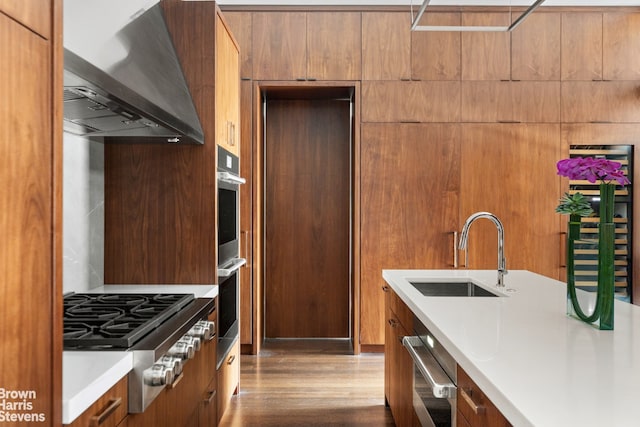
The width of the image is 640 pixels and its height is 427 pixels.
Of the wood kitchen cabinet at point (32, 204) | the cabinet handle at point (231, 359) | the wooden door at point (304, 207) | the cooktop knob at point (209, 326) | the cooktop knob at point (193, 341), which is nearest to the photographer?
the wood kitchen cabinet at point (32, 204)

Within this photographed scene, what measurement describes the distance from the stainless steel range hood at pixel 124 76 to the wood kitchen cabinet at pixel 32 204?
0.94 feet

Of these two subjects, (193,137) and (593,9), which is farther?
(593,9)

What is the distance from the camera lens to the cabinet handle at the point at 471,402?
1232 millimetres

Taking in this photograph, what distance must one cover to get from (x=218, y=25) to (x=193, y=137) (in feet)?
2.43

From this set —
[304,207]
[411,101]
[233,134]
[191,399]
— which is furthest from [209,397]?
[411,101]

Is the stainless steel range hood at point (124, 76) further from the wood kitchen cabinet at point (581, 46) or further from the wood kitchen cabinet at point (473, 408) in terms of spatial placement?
the wood kitchen cabinet at point (581, 46)

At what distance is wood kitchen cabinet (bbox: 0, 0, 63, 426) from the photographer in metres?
0.87

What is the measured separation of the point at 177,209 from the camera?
2584mm

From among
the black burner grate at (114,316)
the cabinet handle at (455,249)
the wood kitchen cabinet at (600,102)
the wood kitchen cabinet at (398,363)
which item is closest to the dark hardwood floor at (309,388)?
the wood kitchen cabinet at (398,363)

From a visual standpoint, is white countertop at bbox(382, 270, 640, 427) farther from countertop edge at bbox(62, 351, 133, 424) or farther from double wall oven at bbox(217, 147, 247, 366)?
double wall oven at bbox(217, 147, 247, 366)

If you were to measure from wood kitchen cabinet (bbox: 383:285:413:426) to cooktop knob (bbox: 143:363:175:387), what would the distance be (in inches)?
42.1

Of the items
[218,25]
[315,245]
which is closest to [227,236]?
[218,25]

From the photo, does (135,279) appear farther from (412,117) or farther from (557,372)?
(412,117)

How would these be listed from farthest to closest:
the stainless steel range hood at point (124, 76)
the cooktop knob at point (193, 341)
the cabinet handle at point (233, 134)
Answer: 1. the cabinet handle at point (233, 134)
2. the cooktop knob at point (193, 341)
3. the stainless steel range hood at point (124, 76)
